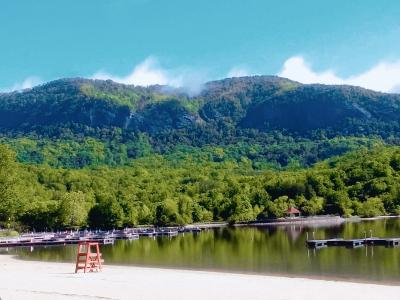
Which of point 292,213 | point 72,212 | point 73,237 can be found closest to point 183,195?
point 292,213

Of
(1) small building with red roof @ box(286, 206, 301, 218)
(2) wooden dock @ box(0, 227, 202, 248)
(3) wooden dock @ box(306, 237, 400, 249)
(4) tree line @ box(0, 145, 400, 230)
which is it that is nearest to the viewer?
(3) wooden dock @ box(306, 237, 400, 249)

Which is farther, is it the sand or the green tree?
the green tree

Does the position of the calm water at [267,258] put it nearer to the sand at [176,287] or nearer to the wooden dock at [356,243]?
the wooden dock at [356,243]

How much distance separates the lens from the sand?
27094 millimetres

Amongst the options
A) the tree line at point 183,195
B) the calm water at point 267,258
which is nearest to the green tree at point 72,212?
the tree line at point 183,195

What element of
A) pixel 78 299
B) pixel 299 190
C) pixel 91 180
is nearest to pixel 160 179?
pixel 91 180

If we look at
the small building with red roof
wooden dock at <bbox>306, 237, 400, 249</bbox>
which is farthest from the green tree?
wooden dock at <bbox>306, 237, 400, 249</bbox>

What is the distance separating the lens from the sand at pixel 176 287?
1067 inches

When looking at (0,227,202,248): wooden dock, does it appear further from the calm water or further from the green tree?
the green tree

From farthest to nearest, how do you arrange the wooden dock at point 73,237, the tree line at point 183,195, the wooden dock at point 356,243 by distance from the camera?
1. the tree line at point 183,195
2. the wooden dock at point 73,237
3. the wooden dock at point 356,243

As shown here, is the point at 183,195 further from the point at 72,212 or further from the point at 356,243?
the point at 356,243

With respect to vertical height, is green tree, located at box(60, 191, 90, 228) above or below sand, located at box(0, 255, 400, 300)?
above

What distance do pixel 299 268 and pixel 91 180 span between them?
403 ft

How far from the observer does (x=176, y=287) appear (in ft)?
101
